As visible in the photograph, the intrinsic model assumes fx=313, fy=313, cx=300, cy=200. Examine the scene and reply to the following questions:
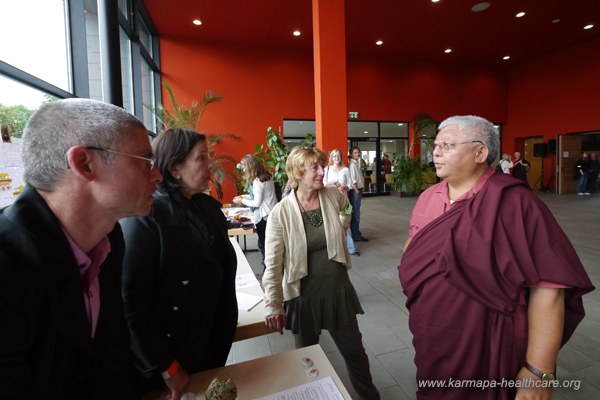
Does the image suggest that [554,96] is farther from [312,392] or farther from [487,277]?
[312,392]

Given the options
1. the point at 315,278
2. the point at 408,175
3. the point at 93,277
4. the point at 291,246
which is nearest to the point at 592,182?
the point at 408,175

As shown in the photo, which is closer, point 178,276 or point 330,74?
point 178,276

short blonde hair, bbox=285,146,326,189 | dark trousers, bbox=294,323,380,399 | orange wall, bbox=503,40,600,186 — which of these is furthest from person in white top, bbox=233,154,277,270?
orange wall, bbox=503,40,600,186

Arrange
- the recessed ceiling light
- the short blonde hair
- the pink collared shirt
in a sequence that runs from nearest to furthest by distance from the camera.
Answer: the pink collared shirt
the short blonde hair
the recessed ceiling light

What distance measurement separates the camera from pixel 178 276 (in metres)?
1.08

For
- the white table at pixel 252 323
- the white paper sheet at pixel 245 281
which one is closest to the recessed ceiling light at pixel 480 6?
the white paper sheet at pixel 245 281

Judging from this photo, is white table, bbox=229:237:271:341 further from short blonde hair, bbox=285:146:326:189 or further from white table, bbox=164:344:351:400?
short blonde hair, bbox=285:146:326:189

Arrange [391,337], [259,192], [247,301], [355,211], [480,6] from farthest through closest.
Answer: [480,6], [355,211], [259,192], [391,337], [247,301]

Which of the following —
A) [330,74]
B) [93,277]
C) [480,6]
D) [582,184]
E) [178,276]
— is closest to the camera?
[93,277]

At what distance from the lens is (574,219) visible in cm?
658

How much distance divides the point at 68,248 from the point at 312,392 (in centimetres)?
77

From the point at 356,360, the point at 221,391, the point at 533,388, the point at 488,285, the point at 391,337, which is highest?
the point at 488,285

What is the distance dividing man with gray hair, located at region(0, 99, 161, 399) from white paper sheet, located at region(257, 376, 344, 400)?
1.49 feet

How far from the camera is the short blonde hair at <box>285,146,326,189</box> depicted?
6.10ft
